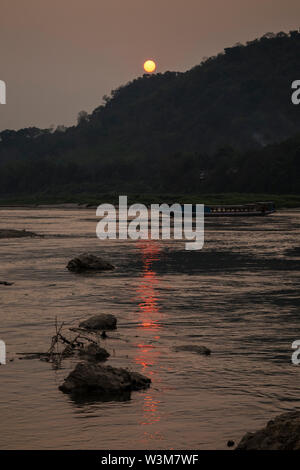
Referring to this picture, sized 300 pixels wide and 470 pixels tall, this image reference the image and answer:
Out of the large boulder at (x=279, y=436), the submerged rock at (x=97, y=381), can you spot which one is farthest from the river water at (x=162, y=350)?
the large boulder at (x=279, y=436)

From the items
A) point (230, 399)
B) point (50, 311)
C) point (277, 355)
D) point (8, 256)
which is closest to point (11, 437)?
point (230, 399)

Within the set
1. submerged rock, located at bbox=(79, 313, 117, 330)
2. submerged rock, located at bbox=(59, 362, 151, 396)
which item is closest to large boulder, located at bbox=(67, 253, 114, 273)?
submerged rock, located at bbox=(79, 313, 117, 330)

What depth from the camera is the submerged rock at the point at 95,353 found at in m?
19.8

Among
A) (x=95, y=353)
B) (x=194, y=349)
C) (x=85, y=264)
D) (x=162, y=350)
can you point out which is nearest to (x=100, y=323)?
(x=162, y=350)

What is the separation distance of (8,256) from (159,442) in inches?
1497

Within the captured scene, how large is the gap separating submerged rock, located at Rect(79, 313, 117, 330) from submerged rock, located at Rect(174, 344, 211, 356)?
3.41 m

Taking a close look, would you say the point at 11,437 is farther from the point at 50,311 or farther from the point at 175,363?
the point at 50,311

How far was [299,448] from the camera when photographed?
36.6 ft

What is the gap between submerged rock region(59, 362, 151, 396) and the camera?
54.2 ft

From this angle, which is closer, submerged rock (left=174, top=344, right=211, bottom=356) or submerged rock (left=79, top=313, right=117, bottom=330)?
submerged rock (left=174, top=344, right=211, bottom=356)

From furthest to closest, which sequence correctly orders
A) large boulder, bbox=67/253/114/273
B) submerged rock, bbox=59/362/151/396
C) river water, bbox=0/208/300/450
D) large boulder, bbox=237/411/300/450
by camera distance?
large boulder, bbox=67/253/114/273, submerged rock, bbox=59/362/151/396, river water, bbox=0/208/300/450, large boulder, bbox=237/411/300/450

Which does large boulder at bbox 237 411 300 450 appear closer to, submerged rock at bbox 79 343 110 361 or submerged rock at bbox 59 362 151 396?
submerged rock at bbox 59 362 151 396

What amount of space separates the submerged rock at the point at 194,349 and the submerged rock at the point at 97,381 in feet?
13.0

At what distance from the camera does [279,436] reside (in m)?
11.6
